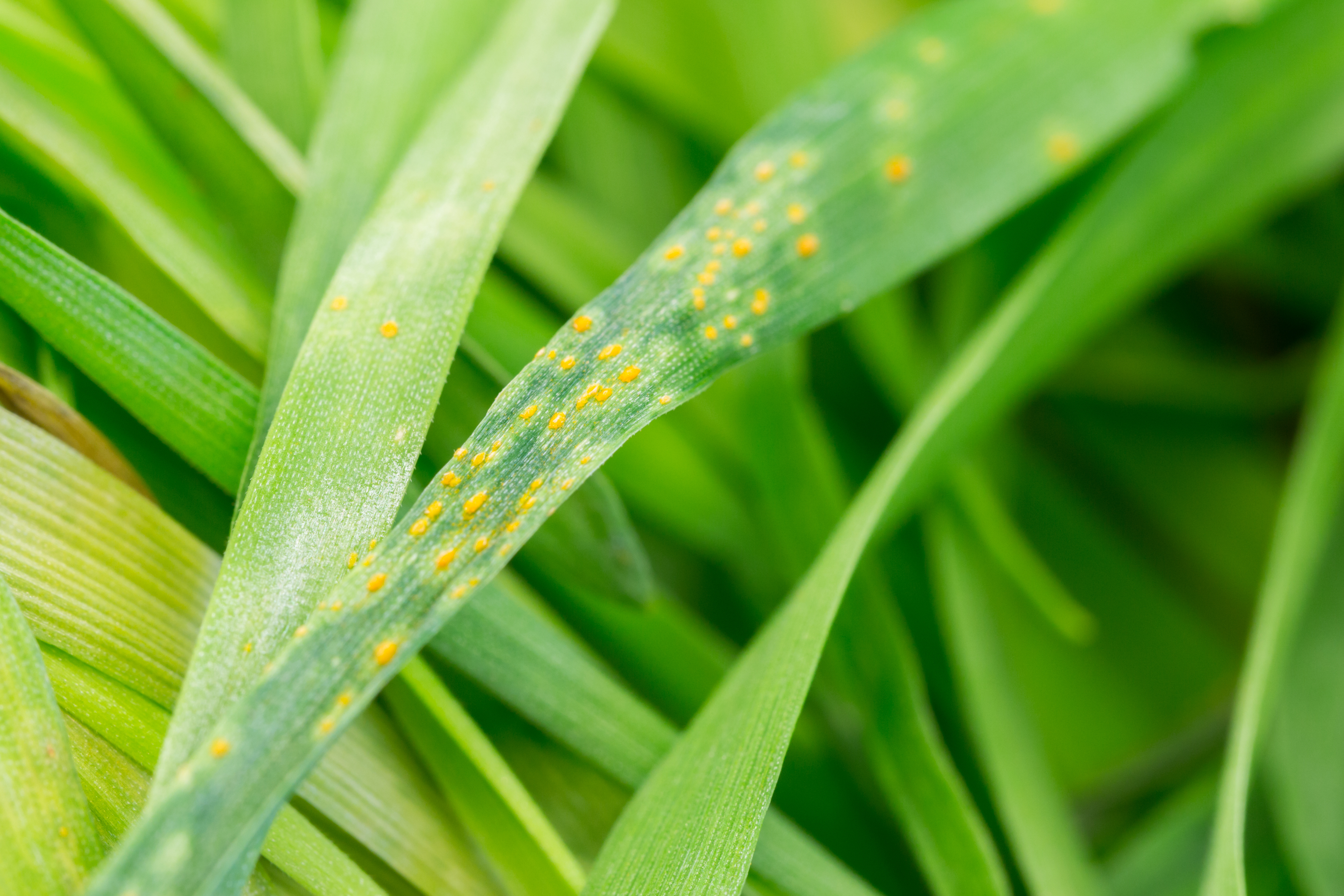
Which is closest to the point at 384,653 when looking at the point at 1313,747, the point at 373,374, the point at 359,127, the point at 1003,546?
the point at 373,374

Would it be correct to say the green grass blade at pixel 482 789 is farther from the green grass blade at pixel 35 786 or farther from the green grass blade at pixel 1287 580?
the green grass blade at pixel 1287 580

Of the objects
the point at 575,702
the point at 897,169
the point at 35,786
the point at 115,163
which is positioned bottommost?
the point at 35,786

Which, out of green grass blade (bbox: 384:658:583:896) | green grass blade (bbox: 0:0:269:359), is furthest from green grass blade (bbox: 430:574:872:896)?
green grass blade (bbox: 0:0:269:359)

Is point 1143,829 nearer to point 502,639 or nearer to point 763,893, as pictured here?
point 763,893

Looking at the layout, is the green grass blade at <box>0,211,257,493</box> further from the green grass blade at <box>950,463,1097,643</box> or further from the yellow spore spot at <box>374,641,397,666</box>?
the green grass blade at <box>950,463,1097,643</box>

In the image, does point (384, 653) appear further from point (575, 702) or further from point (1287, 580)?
point (1287, 580)

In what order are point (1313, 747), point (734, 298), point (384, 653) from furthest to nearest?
point (1313, 747) → point (734, 298) → point (384, 653)
